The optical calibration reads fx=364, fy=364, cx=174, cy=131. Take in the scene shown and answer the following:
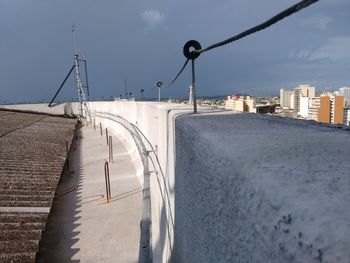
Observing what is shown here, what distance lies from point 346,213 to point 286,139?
894mm

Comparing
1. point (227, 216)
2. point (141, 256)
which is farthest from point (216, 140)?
point (141, 256)

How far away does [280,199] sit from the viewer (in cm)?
91

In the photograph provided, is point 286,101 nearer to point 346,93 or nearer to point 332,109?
point 346,93

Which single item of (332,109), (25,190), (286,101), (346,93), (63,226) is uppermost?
(346,93)

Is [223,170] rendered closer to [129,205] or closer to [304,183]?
[304,183]

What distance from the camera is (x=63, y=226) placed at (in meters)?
9.86

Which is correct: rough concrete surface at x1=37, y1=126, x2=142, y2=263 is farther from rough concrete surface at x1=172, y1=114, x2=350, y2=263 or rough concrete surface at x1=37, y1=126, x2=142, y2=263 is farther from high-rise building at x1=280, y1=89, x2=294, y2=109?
rough concrete surface at x1=172, y1=114, x2=350, y2=263

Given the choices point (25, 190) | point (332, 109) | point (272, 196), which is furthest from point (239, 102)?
point (272, 196)

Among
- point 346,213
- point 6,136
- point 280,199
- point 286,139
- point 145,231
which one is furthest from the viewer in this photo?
point 6,136

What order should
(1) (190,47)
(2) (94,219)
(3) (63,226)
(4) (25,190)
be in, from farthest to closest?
(2) (94,219) < (3) (63,226) < (4) (25,190) < (1) (190,47)

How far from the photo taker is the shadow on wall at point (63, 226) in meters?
8.19

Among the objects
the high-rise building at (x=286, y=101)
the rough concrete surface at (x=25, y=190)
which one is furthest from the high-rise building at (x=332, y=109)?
the high-rise building at (x=286, y=101)

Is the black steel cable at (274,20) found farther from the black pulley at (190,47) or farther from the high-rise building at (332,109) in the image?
the high-rise building at (332,109)

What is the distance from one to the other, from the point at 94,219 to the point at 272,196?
32.8 ft
